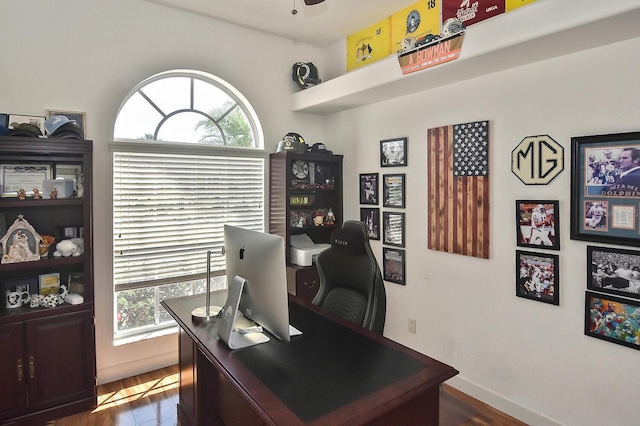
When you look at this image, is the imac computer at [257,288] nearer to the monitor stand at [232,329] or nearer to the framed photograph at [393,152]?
the monitor stand at [232,329]

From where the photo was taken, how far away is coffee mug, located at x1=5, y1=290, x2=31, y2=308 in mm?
2629

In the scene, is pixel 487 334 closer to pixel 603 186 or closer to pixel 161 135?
pixel 603 186

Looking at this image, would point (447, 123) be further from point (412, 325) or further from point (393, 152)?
point (412, 325)

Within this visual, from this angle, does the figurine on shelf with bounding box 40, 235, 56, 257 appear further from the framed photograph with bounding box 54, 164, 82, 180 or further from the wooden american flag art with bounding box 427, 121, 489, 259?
the wooden american flag art with bounding box 427, 121, 489, 259

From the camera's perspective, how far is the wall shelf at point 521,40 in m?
1.94

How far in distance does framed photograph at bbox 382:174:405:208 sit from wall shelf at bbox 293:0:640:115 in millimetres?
770

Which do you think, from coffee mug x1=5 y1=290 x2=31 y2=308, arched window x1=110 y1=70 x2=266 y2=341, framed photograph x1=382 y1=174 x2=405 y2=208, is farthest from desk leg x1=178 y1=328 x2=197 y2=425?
framed photograph x1=382 y1=174 x2=405 y2=208

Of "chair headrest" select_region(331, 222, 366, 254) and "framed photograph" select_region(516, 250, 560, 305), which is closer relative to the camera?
"chair headrest" select_region(331, 222, 366, 254)

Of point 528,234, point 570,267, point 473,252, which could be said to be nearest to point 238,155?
point 473,252

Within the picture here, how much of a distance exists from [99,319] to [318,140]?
9.14ft

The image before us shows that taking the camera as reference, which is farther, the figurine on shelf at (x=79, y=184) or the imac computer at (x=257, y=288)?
the figurine on shelf at (x=79, y=184)

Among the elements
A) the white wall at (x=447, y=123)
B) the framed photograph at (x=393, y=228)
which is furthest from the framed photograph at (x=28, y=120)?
the framed photograph at (x=393, y=228)

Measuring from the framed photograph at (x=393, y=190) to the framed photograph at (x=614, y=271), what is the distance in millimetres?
1527

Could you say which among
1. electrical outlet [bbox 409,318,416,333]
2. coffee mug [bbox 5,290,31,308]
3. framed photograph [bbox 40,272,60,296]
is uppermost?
framed photograph [bbox 40,272,60,296]
